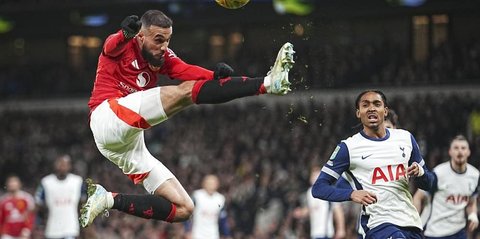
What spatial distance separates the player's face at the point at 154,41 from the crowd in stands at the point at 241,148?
307 inches

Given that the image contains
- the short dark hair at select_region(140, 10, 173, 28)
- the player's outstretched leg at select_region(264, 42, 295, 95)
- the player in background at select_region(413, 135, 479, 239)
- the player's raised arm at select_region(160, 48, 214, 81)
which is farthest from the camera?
the player in background at select_region(413, 135, 479, 239)

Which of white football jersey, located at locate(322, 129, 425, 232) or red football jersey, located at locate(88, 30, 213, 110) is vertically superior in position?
red football jersey, located at locate(88, 30, 213, 110)

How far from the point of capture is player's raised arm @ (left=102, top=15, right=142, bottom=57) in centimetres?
701

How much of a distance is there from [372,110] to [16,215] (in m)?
9.81

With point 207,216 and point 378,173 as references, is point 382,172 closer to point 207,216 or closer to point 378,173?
point 378,173

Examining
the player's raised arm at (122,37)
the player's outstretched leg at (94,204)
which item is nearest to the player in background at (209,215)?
the player's outstretched leg at (94,204)

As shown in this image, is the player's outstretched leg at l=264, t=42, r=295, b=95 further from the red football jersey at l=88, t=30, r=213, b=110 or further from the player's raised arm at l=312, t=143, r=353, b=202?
the red football jersey at l=88, t=30, r=213, b=110

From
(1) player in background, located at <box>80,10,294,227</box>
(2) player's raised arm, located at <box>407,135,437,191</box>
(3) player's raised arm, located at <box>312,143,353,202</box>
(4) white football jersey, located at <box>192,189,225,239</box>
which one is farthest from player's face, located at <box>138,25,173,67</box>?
(4) white football jersey, located at <box>192,189,225,239</box>

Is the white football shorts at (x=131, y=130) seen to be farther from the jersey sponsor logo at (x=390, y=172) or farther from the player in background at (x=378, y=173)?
the jersey sponsor logo at (x=390, y=172)

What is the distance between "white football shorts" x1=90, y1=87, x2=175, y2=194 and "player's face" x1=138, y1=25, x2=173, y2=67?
1.19ft

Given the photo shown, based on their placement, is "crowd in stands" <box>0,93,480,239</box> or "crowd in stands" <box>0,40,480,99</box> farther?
"crowd in stands" <box>0,40,480,99</box>

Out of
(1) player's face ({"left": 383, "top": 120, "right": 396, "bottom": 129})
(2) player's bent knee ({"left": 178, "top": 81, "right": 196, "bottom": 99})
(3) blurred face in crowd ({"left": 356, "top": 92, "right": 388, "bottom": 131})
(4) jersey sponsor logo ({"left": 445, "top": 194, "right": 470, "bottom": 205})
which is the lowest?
(4) jersey sponsor logo ({"left": 445, "top": 194, "right": 470, "bottom": 205})

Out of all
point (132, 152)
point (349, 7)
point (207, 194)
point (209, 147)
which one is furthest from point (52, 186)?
point (349, 7)

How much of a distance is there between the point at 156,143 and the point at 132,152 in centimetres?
1804
